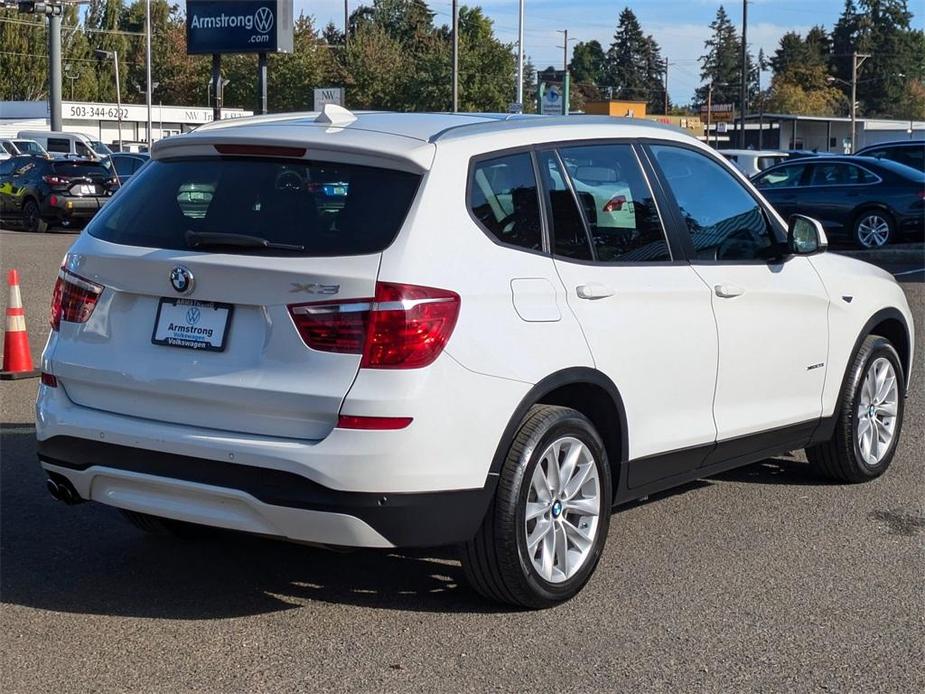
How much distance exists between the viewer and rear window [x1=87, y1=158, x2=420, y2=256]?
14.8 feet

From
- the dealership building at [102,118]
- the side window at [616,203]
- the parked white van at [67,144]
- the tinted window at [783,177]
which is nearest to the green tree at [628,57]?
the dealership building at [102,118]

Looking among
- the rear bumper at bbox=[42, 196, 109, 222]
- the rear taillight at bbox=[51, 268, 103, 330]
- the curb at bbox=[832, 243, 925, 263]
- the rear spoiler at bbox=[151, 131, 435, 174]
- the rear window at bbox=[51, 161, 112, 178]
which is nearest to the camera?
the rear spoiler at bbox=[151, 131, 435, 174]

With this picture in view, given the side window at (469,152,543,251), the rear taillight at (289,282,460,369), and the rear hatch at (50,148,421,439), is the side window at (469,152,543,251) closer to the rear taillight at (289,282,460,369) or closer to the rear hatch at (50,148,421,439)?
the rear hatch at (50,148,421,439)

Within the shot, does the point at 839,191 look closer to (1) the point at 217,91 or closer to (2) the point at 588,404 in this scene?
(1) the point at 217,91

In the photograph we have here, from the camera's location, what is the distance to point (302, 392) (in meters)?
4.33

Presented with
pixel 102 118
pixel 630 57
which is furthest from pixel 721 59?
pixel 102 118

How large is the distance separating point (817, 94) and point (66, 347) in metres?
133

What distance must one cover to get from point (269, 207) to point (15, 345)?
5.66m

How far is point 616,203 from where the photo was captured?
5395mm

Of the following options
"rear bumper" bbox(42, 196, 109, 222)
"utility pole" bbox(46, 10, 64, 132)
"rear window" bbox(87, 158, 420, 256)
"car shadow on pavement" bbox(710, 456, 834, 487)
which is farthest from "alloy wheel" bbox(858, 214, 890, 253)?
"utility pole" bbox(46, 10, 64, 132)

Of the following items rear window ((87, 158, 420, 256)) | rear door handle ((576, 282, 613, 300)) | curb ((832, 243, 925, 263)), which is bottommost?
curb ((832, 243, 925, 263))

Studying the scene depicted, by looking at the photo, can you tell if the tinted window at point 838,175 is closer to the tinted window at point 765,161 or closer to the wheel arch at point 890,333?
the tinted window at point 765,161

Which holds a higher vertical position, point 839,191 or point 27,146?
point 27,146

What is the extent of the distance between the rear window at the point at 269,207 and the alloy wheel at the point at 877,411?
333 centimetres
